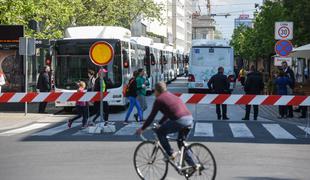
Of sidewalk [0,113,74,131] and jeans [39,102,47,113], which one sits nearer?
sidewalk [0,113,74,131]

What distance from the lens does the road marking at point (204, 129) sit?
17094 mm

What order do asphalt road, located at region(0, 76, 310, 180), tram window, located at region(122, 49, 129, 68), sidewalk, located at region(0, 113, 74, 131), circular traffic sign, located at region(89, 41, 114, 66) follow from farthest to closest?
tram window, located at region(122, 49, 129, 68) → sidewalk, located at region(0, 113, 74, 131) → circular traffic sign, located at region(89, 41, 114, 66) → asphalt road, located at region(0, 76, 310, 180)

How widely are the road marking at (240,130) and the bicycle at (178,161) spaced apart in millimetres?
7246

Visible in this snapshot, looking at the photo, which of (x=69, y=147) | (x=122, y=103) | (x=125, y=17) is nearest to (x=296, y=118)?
(x=122, y=103)

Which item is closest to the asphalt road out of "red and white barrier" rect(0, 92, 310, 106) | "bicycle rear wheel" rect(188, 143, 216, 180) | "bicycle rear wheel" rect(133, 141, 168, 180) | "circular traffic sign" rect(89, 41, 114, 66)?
"bicycle rear wheel" rect(133, 141, 168, 180)

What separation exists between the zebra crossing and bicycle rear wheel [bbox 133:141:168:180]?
20.4 feet

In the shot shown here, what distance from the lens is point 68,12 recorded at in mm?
33250

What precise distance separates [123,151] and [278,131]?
20.4ft

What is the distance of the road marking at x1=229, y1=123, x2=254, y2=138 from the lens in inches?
667

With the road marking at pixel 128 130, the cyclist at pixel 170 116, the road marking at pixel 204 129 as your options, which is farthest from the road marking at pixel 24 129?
the cyclist at pixel 170 116

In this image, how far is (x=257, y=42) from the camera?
→ 57.1m

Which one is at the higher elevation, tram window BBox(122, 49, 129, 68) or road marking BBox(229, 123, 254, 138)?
tram window BBox(122, 49, 129, 68)

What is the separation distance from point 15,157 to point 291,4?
2763cm

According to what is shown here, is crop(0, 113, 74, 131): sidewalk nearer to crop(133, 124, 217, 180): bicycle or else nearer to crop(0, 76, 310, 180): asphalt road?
crop(0, 76, 310, 180): asphalt road
